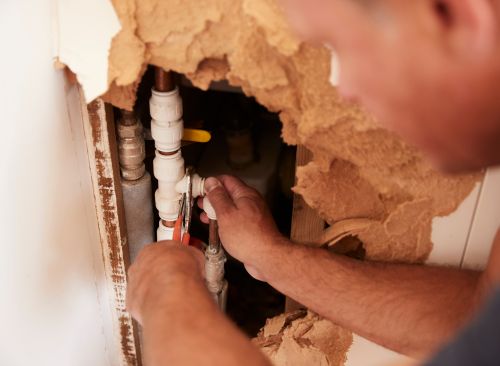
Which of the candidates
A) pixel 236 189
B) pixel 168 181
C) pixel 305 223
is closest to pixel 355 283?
pixel 305 223

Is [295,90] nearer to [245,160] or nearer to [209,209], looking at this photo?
[209,209]

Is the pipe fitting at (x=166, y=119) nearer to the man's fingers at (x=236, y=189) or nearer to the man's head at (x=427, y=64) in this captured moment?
the man's fingers at (x=236, y=189)

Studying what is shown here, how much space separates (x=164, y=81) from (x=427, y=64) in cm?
59

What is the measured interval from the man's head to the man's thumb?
20.5 inches

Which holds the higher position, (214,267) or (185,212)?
(185,212)

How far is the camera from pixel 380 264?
41.7 inches

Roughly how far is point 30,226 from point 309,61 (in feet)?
1.60

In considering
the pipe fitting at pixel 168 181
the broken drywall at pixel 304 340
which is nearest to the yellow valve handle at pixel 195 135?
the pipe fitting at pixel 168 181

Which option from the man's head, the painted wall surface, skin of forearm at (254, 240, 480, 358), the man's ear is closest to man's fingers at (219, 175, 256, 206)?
skin of forearm at (254, 240, 480, 358)

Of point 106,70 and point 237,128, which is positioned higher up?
point 106,70

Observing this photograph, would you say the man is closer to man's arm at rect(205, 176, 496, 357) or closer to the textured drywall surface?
man's arm at rect(205, 176, 496, 357)

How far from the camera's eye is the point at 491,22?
531mm

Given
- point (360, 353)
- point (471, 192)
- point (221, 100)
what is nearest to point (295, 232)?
point (360, 353)

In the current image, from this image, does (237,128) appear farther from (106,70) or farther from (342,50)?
(342,50)
